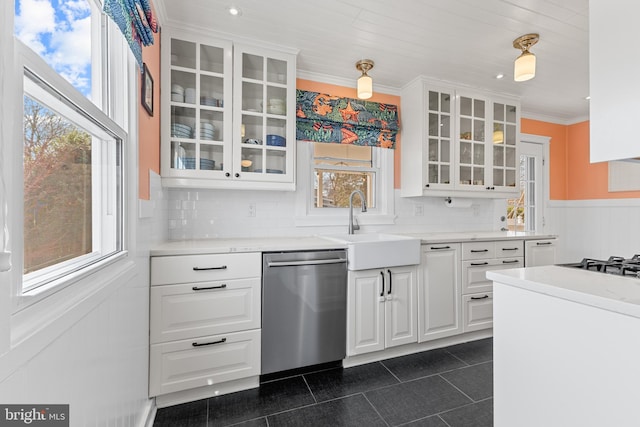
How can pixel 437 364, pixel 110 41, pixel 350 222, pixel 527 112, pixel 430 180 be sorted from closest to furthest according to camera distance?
pixel 110 41 < pixel 437 364 < pixel 350 222 < pixel 430 180 < pixel 527 112

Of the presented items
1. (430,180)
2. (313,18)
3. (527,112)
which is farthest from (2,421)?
(527,112)

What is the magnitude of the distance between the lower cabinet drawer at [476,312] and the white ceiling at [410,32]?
2091 millimetres

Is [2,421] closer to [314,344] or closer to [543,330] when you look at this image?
[543,330]

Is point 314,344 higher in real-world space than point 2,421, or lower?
lower

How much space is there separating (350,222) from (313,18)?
1.60m

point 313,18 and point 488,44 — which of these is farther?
point 488,44

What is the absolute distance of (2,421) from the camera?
524 millimetres

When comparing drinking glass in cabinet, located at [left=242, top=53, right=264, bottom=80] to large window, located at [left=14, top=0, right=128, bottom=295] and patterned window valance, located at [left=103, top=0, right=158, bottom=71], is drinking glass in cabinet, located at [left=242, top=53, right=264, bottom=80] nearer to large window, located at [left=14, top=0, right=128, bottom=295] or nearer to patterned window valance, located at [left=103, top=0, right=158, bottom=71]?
patterned window valance, located at [left=103, top=0, right=158, bottom=71]

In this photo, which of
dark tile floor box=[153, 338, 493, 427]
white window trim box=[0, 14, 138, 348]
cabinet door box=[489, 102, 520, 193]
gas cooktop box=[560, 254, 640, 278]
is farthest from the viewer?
cabinet door box=[489, 102, 520, 193]

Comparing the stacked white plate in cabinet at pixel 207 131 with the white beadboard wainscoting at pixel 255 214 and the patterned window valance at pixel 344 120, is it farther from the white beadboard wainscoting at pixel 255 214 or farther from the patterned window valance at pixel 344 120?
the patterned window valance at pixel 344 120

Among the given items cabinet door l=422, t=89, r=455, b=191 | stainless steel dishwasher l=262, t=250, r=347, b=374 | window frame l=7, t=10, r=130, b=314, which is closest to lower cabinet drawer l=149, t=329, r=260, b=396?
stainless steel dishwasher l=262, t=250, r=347, b=374

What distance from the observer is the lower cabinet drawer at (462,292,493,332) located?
2.58 metres

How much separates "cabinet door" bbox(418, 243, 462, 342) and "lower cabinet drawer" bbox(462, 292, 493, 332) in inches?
3.1

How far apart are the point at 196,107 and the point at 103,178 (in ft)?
3.72
